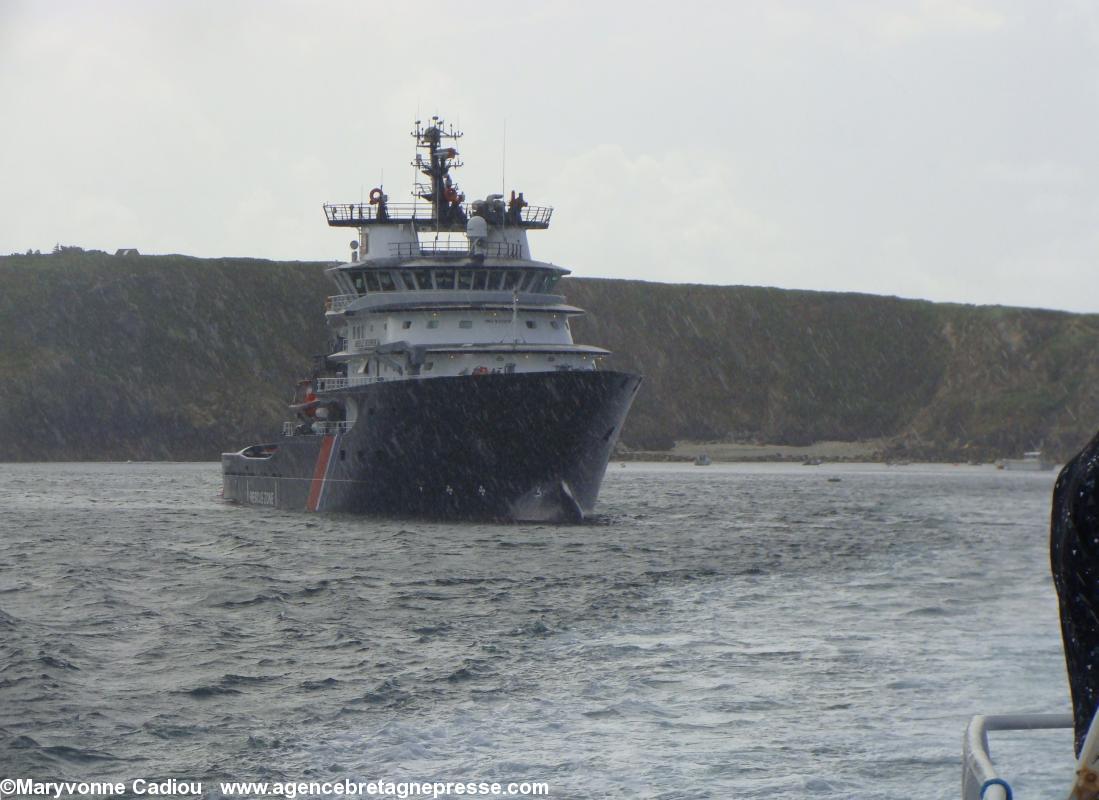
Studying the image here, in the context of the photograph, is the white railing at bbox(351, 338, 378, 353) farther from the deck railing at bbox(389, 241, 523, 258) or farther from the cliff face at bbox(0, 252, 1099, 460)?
the cliff face at bbox(0, 252, 1099, 460)

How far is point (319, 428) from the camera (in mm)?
38406

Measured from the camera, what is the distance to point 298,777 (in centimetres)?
945

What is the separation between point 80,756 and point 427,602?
30.7 ft

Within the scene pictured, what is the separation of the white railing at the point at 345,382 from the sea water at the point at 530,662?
6605mm

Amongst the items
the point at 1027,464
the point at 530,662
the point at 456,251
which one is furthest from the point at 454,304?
the point at 1027,464

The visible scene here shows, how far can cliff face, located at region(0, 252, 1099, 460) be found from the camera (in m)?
125

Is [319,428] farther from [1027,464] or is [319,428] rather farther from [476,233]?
[1027,464]

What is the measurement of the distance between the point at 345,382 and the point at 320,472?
8.78 feet

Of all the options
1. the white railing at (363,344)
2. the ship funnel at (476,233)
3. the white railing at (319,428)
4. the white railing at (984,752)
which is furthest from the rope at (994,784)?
the ship funnel at (476,233)

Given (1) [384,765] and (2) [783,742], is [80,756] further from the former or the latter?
(2) [783,742]

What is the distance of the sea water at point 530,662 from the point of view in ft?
32.6

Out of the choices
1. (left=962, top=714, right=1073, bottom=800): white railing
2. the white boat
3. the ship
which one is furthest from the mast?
the white boat

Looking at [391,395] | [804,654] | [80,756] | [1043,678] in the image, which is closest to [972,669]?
[1043,678]

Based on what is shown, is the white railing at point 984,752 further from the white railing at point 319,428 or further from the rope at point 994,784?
the white railing at point 319,428
